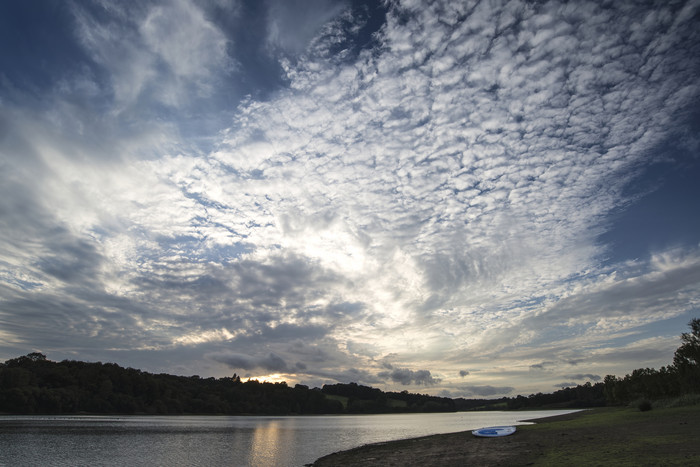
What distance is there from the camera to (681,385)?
8344cm

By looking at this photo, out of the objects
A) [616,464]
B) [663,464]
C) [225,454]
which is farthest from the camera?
[225,454]

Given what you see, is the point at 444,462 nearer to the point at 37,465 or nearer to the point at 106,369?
the point at 37,465

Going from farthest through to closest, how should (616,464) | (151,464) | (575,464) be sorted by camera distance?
(151,464) < (575,464) < (616,464)

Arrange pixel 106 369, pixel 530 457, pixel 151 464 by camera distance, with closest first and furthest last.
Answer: pixel 530 457, pixel 151 464, pixel 106 369

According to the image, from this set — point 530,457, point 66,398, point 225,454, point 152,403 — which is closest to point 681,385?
point 530,457

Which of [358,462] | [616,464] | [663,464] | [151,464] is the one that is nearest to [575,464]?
[616,464]

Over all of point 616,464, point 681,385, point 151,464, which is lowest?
point 151,464

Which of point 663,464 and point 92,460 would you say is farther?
point 92,460

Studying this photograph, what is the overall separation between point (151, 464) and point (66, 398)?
151 m

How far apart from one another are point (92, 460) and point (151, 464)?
272 inches

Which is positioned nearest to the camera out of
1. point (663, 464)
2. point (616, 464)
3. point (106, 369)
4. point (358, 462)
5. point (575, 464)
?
point (663, 464)

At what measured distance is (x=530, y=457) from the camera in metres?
27.5

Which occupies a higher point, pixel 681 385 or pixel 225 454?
pixel 681 385

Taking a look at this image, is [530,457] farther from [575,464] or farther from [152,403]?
[152,403]
